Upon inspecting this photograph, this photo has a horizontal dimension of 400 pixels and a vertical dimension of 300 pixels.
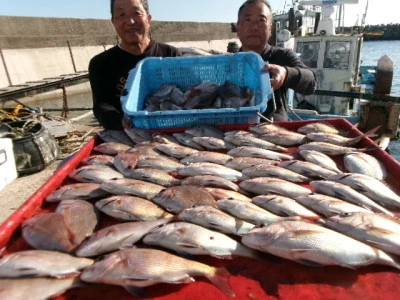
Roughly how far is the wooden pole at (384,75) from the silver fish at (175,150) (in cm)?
413

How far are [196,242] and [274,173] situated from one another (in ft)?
3.24

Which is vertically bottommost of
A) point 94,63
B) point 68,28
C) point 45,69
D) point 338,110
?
point 338,110

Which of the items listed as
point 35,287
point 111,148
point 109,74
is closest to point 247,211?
point 35,287

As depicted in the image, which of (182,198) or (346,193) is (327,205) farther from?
(182,198)

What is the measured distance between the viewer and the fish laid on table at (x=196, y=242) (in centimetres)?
155

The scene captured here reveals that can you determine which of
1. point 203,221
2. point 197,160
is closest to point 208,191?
point 203,221

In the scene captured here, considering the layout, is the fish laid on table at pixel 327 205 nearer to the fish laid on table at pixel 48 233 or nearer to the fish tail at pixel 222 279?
the fish tail at pixel 222 279

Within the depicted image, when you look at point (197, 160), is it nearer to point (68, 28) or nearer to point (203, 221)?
point (203, 221)

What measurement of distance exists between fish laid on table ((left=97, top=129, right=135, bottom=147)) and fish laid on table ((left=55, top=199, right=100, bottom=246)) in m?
1.10

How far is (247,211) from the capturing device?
71.9 inches

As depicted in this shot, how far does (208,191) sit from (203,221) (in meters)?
0.35

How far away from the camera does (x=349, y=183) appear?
2.08m

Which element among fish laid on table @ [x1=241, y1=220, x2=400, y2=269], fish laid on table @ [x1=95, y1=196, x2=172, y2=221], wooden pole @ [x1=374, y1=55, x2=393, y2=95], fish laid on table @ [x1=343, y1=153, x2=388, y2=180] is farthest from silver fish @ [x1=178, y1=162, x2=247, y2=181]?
wooden pole @ [x1=374, y1=55, x2=393, y2=95]

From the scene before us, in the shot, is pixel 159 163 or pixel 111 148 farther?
pixel 111 148
